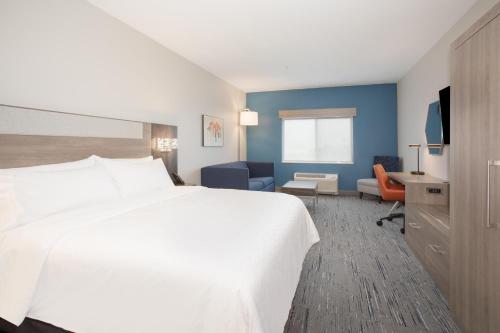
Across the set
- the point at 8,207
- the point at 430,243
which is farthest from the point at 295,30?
the point at 8,207

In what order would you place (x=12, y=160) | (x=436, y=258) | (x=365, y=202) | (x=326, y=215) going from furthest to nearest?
1. (x=365, y=202)
2. (x=326, y=215)
3. (x=436, y=258)
4. (x=12, y=160)

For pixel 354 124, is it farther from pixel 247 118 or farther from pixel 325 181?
pixel 247 118

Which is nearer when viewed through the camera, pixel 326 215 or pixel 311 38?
pixel 311 38

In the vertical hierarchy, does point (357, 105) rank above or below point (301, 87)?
below

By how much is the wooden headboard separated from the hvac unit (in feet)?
13.3

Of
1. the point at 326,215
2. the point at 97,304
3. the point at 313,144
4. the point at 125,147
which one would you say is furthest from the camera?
the point at 313,144

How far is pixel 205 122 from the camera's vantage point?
4.74m

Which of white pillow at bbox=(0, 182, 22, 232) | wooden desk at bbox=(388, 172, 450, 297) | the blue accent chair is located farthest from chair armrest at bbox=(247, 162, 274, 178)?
white pillow at bbox=(0, 182, 22, 232)

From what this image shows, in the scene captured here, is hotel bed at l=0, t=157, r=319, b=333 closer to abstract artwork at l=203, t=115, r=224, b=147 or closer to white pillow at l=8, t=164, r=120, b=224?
white pillow at l=8, t=164, r=120, b=224

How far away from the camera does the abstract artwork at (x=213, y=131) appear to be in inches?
187

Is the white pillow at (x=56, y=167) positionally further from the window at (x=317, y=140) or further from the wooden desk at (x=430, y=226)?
the window at (x=317, y=140)

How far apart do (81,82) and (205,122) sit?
2.38 metres

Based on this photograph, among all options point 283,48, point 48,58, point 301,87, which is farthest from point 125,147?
point 301,87

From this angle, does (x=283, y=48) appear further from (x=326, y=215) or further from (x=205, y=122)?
(x=326, y=215)
